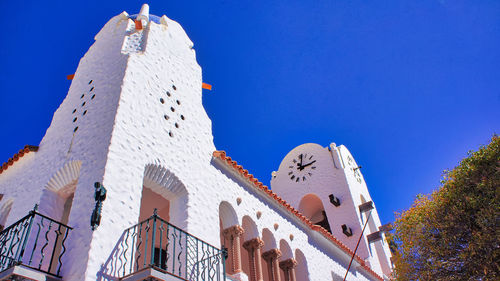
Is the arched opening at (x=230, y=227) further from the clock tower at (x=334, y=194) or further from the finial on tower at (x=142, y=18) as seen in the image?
the clock tower at (x=334, y=194)

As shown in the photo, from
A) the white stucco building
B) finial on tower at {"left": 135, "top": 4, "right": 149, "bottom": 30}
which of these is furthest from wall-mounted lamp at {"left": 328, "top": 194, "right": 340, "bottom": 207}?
finial on tower at {"left": 135, "top": 4, "right": 149, "bottom": 30}

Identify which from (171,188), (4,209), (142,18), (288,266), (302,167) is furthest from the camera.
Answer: (302,167)

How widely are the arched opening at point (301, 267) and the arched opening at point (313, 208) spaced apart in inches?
340

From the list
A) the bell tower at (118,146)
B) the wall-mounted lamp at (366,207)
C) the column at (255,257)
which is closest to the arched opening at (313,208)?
the wall-mounted lamp at (366,207)

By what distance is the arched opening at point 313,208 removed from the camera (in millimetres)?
21141

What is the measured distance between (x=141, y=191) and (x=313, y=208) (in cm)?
1592

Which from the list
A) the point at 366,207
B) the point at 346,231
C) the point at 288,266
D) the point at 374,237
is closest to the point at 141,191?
the point at 288,266

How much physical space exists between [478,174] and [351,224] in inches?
289

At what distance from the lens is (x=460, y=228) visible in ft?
40.3

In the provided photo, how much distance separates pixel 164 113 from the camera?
31.0 feet

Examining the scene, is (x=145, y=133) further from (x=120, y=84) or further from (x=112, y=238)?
(x=112, y=238)

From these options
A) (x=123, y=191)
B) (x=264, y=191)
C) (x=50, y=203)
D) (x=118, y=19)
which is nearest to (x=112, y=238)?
(x=123, y=191)

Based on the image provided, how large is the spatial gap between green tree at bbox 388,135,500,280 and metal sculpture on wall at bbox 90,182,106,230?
1058 centimetres

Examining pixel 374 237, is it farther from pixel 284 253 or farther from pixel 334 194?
pixel 284 253
